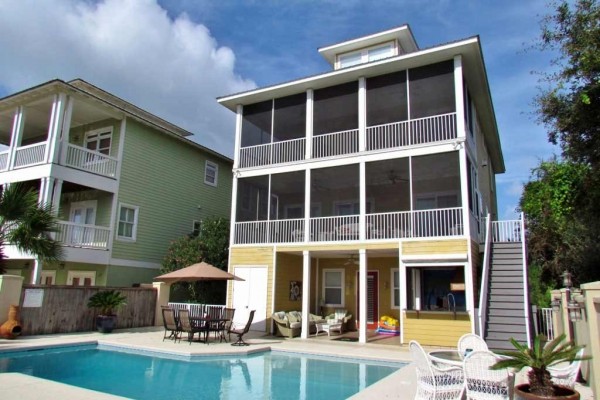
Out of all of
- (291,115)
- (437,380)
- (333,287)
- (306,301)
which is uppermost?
(291,115)

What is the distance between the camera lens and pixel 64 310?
561 inches

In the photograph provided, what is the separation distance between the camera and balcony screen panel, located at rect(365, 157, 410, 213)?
634 inches

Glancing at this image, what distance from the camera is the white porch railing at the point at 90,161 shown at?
17312 mm

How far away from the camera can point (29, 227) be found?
43.3ft

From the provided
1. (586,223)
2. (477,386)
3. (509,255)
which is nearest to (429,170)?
(509,255)

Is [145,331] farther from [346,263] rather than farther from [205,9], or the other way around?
[205,9]

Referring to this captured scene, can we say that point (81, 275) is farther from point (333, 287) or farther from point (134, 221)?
point (333, 287)

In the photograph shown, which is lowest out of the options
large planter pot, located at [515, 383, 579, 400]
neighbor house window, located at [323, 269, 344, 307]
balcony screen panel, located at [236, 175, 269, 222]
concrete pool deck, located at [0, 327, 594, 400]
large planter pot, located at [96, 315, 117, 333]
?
concrete pool deck, located at [0, 327, 594, 400]

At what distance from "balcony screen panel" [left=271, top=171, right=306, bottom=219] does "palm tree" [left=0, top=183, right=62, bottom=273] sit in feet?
26.0

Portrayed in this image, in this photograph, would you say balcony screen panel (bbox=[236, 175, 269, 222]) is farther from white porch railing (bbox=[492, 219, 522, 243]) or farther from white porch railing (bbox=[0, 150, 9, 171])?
white porch railing (bbox=[0, 150, 9, 171])

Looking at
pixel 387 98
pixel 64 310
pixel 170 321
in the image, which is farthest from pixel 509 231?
pixel 64 310

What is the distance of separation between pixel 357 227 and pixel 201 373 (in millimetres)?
7390

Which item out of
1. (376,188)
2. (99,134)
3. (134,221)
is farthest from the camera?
(99,134)

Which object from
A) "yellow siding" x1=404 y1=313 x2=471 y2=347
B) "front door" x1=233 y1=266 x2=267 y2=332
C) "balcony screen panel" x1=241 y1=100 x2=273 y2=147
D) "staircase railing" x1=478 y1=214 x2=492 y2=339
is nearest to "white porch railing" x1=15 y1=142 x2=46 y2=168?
"balcony screen panel" x1=241 y1=100 x2=273 y2=147
